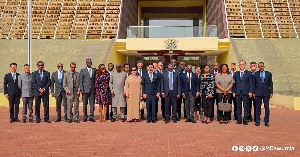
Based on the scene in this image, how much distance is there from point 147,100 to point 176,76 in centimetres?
108

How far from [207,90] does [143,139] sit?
133 inches

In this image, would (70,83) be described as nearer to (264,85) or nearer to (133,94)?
(133,94)

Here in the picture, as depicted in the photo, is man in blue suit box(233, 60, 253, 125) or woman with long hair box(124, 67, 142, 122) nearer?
man in blue suit box(233, 60, 253, 125)

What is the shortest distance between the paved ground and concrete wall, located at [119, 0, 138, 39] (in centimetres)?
1641

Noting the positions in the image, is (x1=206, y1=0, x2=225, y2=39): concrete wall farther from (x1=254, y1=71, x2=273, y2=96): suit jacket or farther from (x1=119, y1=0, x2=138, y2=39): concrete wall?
(x1=254, y1=71, x2=273, y2=96): suit jacket

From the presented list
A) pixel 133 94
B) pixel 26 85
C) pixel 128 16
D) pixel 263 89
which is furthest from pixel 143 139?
pixel 128 16

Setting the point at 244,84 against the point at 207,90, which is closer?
the point at 244,84

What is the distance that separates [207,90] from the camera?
10.7m

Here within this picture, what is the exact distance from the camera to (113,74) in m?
11.1

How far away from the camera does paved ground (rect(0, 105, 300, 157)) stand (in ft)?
21.8

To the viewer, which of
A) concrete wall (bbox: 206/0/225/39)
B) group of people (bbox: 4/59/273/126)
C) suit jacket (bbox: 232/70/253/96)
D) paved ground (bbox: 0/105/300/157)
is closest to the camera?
paved ground (bbox: 0/105/300/157)

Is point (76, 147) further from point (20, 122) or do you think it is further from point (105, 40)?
point (105, 40)

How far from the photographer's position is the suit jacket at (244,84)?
10328 mm

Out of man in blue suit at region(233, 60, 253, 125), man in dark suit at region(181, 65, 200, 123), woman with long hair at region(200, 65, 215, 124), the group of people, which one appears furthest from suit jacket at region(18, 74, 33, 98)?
man in blue suit at region(233, 60, 253, 125)
